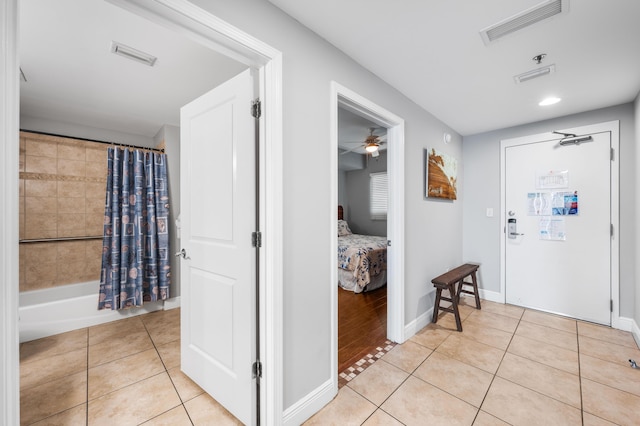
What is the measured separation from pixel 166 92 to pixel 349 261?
305 centimetres

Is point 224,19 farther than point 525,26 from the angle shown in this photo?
No

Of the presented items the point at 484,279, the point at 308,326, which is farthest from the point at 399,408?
the point at 484,279

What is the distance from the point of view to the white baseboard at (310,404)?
1534mm

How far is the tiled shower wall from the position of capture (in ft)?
9.55

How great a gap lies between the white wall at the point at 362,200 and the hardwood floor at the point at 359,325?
2.51 meters

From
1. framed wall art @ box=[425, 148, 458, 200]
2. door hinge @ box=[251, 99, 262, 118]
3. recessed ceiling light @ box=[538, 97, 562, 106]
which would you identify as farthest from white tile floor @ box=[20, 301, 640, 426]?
recessed ceiling light @ box=[538, 97, 562, 106]

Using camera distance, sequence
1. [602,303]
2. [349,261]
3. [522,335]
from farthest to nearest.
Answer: [349,261] < [602,303] < [522,335]

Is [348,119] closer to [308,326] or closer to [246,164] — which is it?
[246,164]

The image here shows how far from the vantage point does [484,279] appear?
146 inches

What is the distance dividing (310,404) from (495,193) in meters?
3.47

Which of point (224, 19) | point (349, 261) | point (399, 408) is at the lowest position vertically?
point (399, 408)

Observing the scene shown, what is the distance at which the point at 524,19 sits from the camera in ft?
5.17

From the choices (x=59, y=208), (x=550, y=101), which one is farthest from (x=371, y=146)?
(x=59, y=208)

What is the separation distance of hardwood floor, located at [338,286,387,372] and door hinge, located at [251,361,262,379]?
2.87ft
